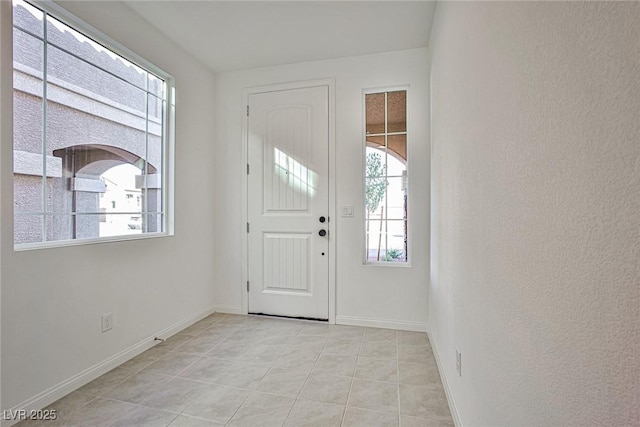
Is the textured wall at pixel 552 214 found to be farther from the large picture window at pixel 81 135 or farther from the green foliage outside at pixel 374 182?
the large picture window at pixel 81 135

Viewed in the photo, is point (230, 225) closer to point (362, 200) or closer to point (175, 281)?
point (175, 281)

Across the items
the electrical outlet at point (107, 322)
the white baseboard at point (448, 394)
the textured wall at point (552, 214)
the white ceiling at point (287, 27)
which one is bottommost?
the white baseboard at point (448, 394)

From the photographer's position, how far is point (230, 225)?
316 cm

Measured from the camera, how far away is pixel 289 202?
9.80ft

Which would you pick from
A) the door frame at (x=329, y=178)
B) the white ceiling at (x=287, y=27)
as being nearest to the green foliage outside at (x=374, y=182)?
the door frame at (x=329, y=178)

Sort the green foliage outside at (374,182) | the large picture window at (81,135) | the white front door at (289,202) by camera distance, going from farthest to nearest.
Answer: the white front door at (289,202), the green foliage outside at (374,182), the large picture window at (81,135)

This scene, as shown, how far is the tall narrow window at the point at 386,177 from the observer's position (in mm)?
2754

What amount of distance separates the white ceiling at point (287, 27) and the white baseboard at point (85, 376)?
2509mm

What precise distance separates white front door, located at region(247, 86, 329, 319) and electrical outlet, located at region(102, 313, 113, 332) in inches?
50.7

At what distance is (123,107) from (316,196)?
1.72 meters

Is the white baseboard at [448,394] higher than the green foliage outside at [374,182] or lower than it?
lower

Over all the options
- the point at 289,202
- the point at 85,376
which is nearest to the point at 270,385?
the point at 85,376

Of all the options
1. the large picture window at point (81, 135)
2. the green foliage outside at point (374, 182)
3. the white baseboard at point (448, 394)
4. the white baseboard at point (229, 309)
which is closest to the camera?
the white baseboard at point (448, 394)

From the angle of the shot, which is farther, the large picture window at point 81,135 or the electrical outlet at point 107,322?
the electrical outlet at point 107,322
